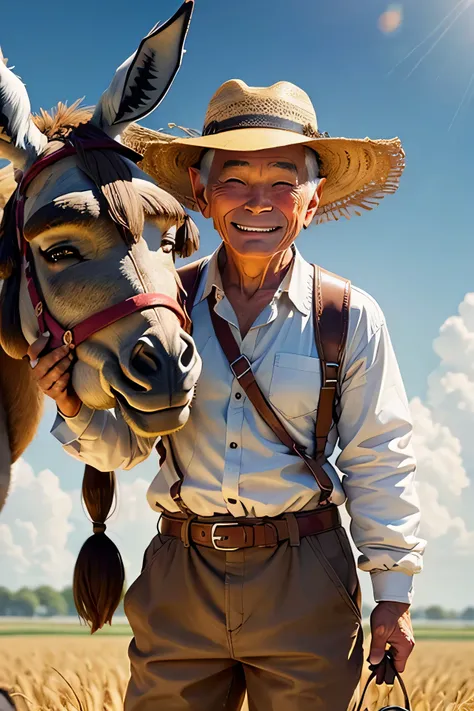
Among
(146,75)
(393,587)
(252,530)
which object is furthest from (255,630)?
(146,75)

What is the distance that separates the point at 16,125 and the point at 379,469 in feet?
4.82

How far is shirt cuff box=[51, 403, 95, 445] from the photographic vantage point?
7.33 feet

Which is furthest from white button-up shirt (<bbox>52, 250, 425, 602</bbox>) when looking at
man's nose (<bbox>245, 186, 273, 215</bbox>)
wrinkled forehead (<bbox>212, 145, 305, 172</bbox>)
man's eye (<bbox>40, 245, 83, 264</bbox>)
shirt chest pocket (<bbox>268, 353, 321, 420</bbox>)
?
man's eye (<bbox>40, 245, 83, 264</bbox>)

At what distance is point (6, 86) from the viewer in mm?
2135

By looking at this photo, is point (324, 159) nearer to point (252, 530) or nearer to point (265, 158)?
point (265, 158)

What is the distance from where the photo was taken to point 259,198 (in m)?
2.34

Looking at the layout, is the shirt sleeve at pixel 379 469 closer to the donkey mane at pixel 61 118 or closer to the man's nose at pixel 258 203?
the man's nose at pixel 258 203

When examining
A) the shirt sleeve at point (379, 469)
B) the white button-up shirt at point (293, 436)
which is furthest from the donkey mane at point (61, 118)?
the shirt sleeve at point (379, 469)

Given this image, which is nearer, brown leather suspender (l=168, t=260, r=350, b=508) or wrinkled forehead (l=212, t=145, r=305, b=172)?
brown leather suspender (l=168, t=260, r=350, b=508)

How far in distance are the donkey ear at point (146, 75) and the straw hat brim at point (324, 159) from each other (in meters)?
0.19

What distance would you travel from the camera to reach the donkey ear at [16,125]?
214 centimetres

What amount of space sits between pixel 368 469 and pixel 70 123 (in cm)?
143

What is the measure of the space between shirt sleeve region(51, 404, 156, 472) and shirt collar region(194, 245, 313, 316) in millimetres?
484

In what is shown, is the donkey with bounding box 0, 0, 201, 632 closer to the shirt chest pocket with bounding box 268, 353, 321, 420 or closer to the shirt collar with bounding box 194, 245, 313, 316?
the shirt collar with bounding box 194, 245, 313, 316
